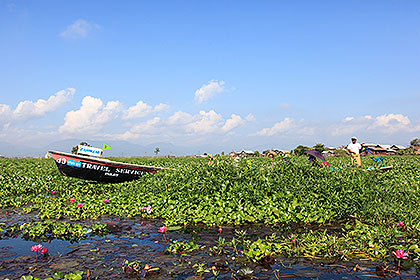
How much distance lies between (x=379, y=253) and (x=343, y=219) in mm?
2532

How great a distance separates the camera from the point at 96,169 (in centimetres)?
1205

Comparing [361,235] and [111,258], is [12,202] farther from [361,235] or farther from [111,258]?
[361,235]

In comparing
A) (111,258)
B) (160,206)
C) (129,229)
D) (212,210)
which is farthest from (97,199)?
(111,258)

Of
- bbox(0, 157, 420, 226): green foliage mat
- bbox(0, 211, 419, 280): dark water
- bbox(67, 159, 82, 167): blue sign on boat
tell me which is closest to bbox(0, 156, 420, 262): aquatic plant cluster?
bbox(0, 157, 420, 226): green foliage mat

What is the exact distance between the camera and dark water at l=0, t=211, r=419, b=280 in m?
4.26

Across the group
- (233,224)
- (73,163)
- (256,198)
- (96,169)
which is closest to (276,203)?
(256,198)

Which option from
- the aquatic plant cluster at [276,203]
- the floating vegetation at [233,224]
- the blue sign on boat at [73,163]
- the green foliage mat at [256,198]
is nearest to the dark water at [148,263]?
the floating vegetation at [233,224]

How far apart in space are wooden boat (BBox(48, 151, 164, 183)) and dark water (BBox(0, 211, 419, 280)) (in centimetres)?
588

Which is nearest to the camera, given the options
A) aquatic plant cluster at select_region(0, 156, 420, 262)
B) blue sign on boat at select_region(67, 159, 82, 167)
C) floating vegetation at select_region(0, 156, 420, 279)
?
floating vegetation at select_region(0, 156, 420, 279)

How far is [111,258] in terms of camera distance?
493cm

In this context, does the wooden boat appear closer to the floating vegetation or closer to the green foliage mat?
the floating vegetation

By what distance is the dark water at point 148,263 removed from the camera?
426 centimetres

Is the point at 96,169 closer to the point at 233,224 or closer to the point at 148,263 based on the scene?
the point at 233,224

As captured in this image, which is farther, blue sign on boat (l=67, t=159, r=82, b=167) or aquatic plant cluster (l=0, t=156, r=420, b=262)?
blue sign on boat (l=67, t=159, r=82, b=167)
